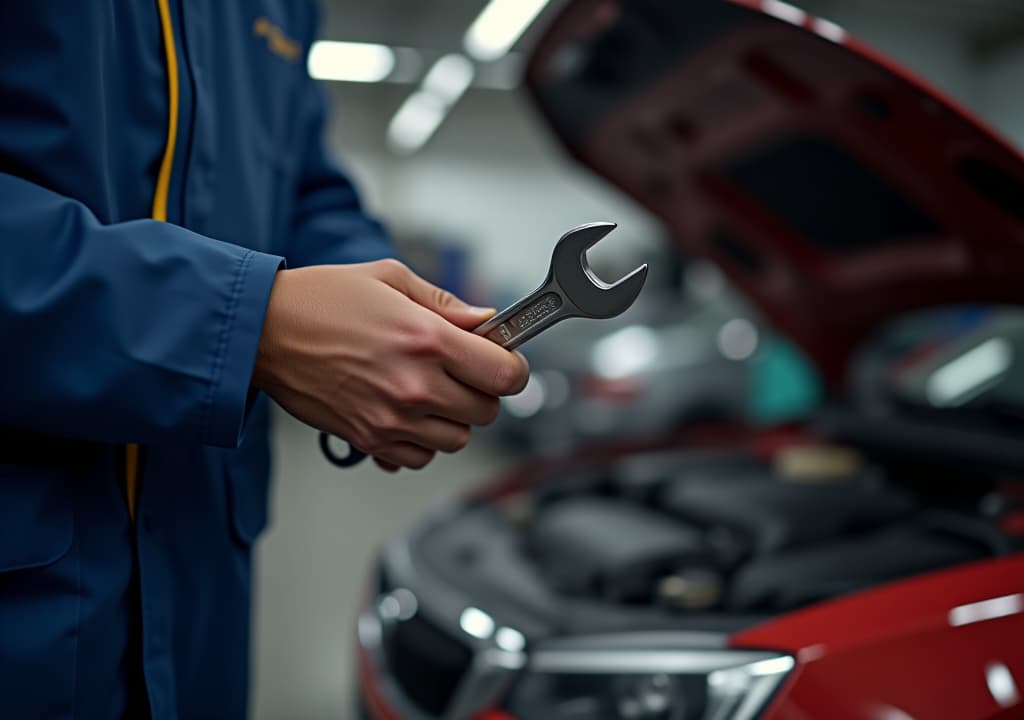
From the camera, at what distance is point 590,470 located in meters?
1.82

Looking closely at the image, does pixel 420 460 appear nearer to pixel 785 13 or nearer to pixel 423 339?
pixel 423 339

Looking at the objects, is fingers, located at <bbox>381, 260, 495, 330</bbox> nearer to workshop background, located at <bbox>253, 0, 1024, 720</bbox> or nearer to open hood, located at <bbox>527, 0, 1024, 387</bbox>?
open hood, located at <bbox>527, 0, 1024, 387</bbox>

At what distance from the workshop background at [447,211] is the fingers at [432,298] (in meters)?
1.12

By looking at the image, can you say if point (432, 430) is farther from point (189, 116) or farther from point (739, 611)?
point (739, 611)

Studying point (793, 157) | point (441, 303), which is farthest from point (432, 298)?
point (793, 157)

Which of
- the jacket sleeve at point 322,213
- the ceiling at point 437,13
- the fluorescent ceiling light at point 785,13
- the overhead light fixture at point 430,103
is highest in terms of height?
the fluorescent ceiling light at point 785,13

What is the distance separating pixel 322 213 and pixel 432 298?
1.35 ft

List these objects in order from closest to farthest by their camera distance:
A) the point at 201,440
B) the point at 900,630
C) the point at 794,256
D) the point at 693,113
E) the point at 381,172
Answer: the point at 201,440
the point at 900,630
the point at 693,113
the point at 794,256
the point at 381,172

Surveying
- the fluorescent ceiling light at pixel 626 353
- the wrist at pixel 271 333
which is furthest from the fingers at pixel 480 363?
the fluorescent ceiling light at pixel 626 353

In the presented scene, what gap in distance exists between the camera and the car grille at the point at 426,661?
1.07 metres

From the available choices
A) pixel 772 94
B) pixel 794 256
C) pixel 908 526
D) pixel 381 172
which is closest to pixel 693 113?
pixel 772 94

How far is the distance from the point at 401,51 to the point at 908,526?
6.90 m

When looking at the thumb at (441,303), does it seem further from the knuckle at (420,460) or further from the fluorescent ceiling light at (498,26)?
the fluorescent ceiling light at (498,26)

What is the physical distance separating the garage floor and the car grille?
Result: 95 cm
